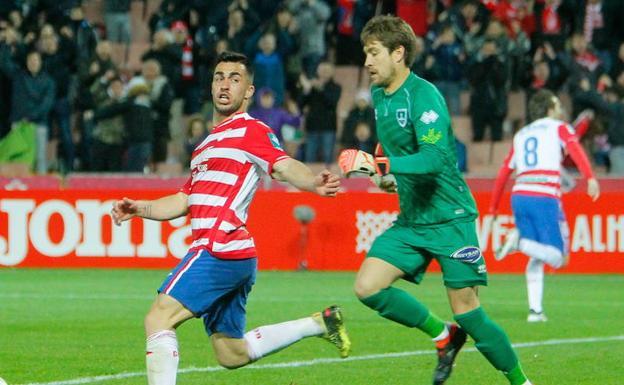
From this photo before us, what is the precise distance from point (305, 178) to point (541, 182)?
683 cm

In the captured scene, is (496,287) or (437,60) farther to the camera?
(437,60)

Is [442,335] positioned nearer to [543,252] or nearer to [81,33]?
[543,252]

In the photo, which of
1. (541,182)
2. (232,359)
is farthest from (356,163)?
(541,182)

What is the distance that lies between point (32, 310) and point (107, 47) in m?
9.65

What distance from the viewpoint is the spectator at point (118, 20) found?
25.7 m

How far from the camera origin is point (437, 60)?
78.6 ft

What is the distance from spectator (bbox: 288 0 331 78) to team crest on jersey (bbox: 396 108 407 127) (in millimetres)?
15953

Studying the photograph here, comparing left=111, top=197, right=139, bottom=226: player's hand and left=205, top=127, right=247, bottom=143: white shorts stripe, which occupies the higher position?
left=205, top=127, right=247, bottom=143: white shorts stripe

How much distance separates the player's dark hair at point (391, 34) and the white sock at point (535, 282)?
209 inches

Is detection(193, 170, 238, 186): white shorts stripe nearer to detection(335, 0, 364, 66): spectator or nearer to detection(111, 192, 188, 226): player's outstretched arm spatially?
detection(111, 192, 188, 226): player's outstretched arm

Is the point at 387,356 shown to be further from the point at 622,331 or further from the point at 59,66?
the point at 59,66

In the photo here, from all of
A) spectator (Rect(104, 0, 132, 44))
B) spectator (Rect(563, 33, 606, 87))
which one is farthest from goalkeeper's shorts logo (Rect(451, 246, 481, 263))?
A: spectator (Rect(104, 0, 132, 44))

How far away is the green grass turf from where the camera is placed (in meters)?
10.1

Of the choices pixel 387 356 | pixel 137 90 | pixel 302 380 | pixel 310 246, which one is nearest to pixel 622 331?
pixel 387 356
